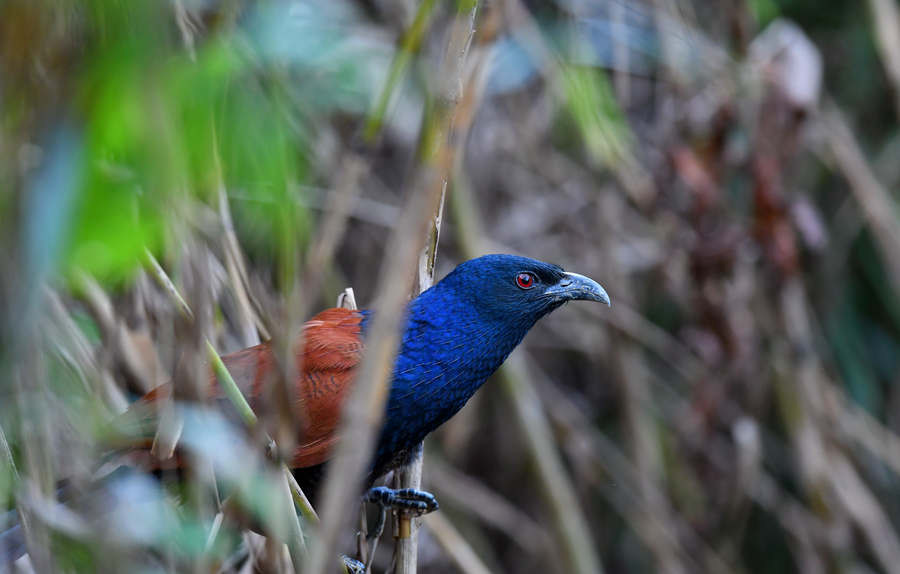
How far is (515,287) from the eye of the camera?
10.6 ft

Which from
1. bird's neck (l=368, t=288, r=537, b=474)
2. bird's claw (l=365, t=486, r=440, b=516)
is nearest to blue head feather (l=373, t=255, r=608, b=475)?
bird's neck (l=368, t=288, r=537, b=474)

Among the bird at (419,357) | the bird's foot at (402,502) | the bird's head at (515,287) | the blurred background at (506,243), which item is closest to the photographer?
the blurred background at (506,243)

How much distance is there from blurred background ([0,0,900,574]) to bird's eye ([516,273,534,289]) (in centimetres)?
51

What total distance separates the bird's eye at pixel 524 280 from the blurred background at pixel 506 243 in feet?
1.68

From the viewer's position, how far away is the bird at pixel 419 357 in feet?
9.25

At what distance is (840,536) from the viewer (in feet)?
15.4

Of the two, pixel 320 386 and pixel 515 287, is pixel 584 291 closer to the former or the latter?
pixel 515 287

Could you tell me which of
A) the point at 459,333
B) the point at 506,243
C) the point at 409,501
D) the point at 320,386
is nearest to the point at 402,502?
the point at 409,501

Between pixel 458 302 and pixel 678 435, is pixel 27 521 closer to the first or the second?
pixel 458 302

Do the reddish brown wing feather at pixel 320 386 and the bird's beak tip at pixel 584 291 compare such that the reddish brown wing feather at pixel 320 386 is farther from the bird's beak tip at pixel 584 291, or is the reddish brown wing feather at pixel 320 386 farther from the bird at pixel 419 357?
the bird's beak tip at pixel 584 291

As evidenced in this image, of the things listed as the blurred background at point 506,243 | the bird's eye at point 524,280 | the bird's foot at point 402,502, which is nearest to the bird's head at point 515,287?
the bird's eye at point 524,280

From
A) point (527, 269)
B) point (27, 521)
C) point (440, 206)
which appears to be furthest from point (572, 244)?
point (27, 521)

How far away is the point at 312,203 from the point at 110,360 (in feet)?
6.31

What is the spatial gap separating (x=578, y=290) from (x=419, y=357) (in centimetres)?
63
